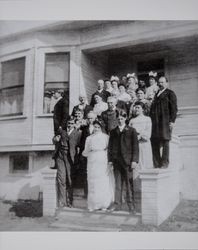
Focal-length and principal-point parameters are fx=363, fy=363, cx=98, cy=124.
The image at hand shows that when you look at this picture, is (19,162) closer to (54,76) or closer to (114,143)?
(54,76)

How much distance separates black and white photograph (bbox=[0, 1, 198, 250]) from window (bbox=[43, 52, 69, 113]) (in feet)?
0.04

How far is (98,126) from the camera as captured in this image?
3.80 m

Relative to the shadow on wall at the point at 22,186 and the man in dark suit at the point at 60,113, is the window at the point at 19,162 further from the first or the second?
the man in dark suit at the point at 60,113

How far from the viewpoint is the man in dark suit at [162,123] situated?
3.70 m

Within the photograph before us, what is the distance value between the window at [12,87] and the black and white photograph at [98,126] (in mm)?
14

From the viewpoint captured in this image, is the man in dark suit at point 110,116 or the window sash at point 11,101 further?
the window sash at point 11,101

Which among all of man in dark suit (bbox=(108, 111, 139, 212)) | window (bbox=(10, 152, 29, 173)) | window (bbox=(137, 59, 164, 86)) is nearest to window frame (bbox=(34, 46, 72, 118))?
window (bbox=(10, 152, 29, 173))

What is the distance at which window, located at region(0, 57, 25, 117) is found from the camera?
462cm

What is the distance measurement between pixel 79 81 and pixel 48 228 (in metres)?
1.99

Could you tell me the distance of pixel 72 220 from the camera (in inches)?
142

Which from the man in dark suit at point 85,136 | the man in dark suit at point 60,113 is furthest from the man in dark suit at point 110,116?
the man in dark suit at point 60,113

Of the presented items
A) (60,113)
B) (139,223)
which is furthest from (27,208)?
(139,223)

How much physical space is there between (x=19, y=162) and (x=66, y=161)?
1.10 metres

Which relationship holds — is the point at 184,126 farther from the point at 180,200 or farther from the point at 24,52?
the point at 24,52
